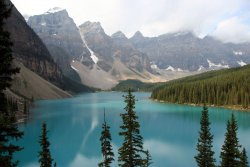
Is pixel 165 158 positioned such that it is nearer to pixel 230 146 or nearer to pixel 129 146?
pixel 230 146

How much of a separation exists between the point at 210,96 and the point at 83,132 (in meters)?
108

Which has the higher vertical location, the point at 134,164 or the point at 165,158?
the point at 134,164

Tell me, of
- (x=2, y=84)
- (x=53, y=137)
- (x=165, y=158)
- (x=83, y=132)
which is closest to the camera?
(x=2, y=84)

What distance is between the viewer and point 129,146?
27156mm

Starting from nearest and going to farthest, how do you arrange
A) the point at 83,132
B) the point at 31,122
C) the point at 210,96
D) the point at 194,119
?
the point at 83,132 < the point at 31,122 < the point at 194,119 < the point at 210,96

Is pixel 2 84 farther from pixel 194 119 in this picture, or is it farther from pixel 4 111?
pixel 194 119

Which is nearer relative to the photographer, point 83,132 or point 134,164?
point 134,164

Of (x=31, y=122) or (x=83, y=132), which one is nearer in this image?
(x=83, y=132)

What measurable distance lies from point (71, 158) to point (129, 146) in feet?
146

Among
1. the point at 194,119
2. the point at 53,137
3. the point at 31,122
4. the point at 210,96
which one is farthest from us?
the point at 210,96

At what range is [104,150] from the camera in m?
29.4

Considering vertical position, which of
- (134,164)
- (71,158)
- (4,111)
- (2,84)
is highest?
(2,84)

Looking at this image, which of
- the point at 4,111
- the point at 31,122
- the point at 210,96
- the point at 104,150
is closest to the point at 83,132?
the point at 31,122

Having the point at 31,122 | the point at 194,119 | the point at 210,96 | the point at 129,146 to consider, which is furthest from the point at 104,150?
the point at 210,96
